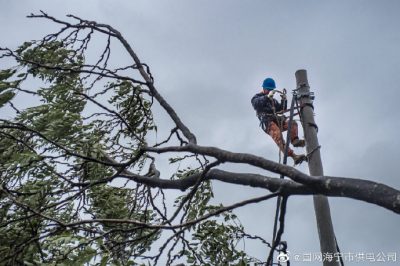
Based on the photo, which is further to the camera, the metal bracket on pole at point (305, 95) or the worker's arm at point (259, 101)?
the worker's arm at point (259, 101)

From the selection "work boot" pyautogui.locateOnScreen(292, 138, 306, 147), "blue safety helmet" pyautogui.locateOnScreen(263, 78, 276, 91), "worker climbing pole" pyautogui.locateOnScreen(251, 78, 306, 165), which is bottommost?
"work boot" pyautogui.locateOnScreen(292, 138, 306, 147)

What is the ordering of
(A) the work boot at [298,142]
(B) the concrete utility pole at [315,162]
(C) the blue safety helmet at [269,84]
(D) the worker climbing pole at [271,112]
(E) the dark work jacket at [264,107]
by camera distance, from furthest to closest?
(C) the blue safety helmet at [269,84] < (E) the dark work jacket at [264,107] < (D) the worker climbing pole at [271,112] < (A) the work boot at [298,142] < (B) the concrete utility pole at [315,162]

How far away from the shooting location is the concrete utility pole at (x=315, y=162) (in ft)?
13.4

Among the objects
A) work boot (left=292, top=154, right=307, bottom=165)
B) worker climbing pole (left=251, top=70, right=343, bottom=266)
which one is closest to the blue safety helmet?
worker climbing pole (left=251, top=70, right=343, bottom=266)

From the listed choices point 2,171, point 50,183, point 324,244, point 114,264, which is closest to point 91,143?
point 50,183

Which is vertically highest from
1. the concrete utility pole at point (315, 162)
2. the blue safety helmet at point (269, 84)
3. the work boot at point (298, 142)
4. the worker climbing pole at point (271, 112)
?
the blue safety helmet at point (269, 84)

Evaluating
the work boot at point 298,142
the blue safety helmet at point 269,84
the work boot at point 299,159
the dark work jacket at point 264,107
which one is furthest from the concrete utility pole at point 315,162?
the blue safety helmet at point 269,84

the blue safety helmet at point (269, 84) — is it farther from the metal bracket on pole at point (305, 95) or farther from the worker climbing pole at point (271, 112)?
the metal bracket on pole at point (305, 95)

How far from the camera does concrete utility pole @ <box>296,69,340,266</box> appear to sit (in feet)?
13.4

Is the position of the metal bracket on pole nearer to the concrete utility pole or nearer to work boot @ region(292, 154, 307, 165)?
the concrete utility pole

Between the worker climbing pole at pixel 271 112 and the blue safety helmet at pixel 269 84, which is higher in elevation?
the blue safety helmet at pixel 269 84

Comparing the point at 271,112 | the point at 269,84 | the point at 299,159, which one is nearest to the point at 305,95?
the point at 299,159

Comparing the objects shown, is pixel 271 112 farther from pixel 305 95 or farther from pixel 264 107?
pixel 305 95

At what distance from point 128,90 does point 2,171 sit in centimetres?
174
